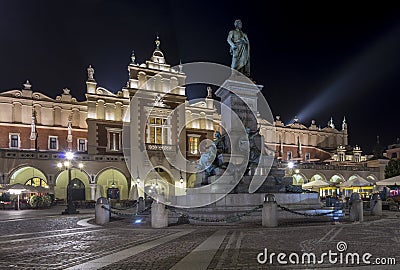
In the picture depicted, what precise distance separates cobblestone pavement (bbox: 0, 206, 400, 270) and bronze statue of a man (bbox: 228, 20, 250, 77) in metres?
8.37

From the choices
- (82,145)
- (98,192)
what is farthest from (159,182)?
(82,145)

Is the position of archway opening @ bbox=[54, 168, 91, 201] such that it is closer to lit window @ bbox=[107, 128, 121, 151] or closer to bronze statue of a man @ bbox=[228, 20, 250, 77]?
lit window @ bbox=[107, 128, 121, 151]

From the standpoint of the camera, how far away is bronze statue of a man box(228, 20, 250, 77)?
17688mm

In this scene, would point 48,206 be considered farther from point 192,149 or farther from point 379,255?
point 379,255

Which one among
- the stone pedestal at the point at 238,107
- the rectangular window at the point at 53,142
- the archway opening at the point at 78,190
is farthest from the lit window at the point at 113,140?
the stone pedestal at the point at 238,107

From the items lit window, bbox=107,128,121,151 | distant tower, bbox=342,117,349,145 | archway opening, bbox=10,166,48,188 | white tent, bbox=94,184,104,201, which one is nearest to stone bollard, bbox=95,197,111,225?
white tent, bbox=94,184,104,201

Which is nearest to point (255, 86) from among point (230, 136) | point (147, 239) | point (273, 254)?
point (230, 136)

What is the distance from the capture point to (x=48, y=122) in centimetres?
4194

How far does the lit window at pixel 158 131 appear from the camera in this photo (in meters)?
42.7

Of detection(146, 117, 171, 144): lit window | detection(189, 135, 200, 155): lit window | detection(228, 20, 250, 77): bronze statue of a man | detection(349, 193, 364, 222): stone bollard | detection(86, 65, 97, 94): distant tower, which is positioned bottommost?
detection(349, 193, 364, 222): stone bollard

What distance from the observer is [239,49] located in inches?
699

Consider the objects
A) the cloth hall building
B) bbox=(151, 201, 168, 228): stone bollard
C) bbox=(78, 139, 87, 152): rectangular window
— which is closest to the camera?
bbox=(151, 201, 168, 228): stone bollard

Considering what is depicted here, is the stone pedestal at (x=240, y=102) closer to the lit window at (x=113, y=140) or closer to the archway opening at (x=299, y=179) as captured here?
the lit window at (x=113, y=140)

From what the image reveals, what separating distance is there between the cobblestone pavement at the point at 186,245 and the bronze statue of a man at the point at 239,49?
27.5ft
